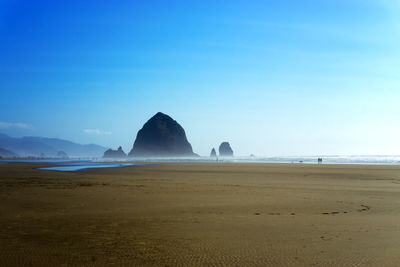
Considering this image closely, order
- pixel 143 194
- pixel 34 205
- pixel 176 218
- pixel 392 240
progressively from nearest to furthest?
pixel 392 240 < pixel 176 218 < pixel 34 205 < pixel 143 194

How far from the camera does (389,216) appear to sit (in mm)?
11188

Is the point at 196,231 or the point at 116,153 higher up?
the point at 116,153

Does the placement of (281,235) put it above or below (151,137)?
below

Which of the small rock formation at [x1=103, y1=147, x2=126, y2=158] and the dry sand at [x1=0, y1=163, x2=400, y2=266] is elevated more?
the small rock formation at [x1=103, y1=147, x2=126, y2=158]

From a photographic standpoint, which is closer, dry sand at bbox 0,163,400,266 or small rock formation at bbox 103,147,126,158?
dry sand at bbox 0,163,400,266

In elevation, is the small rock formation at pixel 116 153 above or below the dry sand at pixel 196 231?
above

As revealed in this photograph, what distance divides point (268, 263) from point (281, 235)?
7.56 ft

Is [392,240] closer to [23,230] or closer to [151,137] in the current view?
[23,230]

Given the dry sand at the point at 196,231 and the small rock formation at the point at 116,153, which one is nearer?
the dry sand at the point at 196,231

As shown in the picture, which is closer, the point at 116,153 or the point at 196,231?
the point at 196,231

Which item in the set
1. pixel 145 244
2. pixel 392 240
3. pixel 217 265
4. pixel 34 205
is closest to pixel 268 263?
pixel 217 265

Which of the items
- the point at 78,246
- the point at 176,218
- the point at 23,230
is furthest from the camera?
the point at 176,218

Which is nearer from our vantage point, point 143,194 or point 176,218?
point 176,218

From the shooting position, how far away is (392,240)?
26.5 feet
